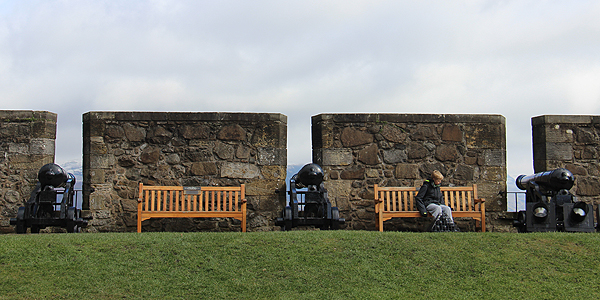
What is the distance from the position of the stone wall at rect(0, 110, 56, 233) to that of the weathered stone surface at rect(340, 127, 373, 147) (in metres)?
5.14

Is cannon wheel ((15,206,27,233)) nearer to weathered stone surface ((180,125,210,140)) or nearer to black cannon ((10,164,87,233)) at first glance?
black cannon ((10,164,87,233))

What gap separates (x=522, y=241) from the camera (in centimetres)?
718

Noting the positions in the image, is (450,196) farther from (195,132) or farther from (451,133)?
(195,132)

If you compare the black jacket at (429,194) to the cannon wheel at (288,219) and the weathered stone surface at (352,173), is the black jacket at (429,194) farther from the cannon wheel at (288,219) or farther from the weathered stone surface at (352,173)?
the cannon wheel at (288,219)

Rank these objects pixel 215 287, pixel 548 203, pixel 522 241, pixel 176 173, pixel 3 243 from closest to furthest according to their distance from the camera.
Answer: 1. pixel 215 287
2. pixel 3 243
3. pixel 522 241
4. pixel 548 203
5. pixel 176 173

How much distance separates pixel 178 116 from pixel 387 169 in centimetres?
370

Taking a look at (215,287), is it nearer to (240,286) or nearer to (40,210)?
(240,286)

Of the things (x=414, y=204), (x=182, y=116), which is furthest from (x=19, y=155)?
(x=414, y=204)

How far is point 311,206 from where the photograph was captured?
8.84 metres

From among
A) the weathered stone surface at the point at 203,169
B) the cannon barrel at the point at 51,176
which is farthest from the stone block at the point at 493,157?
the cannon barrel at the point at 51,176

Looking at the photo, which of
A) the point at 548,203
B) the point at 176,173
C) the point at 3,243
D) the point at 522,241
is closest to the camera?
the point at 3,243

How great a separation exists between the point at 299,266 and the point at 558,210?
481cm

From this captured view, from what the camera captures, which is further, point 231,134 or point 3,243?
point 231,134

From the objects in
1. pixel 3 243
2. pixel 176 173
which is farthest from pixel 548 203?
pixel 3 243
